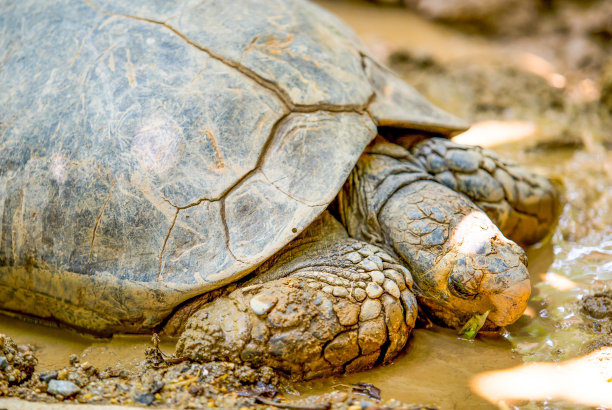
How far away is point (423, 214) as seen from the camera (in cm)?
257

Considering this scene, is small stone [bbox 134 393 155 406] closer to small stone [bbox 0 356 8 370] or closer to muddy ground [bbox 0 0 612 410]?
muddy ground [bbox 0 0 612 410]

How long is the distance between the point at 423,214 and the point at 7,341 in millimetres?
1911

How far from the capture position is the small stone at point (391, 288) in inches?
93.7

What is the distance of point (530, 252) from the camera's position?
132 inches

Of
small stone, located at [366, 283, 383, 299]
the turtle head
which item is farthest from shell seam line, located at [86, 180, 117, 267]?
the turtle head

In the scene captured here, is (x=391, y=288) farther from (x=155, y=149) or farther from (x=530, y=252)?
(x=530, y=252)

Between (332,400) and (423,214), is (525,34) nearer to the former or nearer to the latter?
(423,214)

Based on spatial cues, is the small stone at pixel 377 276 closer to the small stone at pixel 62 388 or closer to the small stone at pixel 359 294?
the small stone at pixel 359 294

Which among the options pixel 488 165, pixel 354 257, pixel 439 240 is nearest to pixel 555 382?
pixel 439 240

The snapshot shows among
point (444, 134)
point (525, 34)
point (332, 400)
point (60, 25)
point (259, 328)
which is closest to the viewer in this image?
point (332, 400)

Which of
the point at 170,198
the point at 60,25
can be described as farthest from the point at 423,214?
the point at 60,25

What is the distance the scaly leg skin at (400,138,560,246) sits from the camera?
296 cm

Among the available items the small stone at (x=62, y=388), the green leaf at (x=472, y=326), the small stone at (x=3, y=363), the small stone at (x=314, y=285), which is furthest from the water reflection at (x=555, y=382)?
the small stone at (x=3, y=363)

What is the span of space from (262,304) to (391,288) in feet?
1.89
